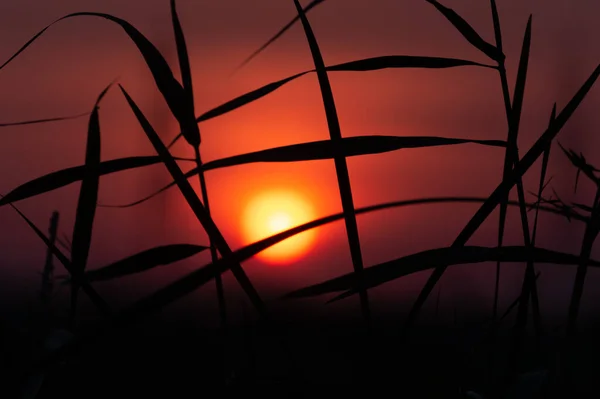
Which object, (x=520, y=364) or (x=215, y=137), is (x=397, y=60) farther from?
(x=215, y=137)

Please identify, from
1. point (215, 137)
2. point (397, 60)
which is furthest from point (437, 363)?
point (215, 137)

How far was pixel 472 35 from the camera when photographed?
503mm

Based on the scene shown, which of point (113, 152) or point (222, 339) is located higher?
point (113, 152)

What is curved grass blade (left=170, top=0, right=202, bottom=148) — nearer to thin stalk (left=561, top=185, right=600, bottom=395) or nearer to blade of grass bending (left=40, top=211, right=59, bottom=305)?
blade of grass bending (left=40, top=211, right=59, bottom=305)

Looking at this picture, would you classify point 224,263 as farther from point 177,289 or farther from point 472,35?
point 472,35

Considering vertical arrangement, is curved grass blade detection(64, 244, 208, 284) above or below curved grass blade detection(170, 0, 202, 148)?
below

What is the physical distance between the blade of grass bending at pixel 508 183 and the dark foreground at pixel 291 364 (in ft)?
0.19

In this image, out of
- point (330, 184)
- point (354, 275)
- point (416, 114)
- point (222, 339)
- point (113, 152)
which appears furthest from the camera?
point (416, 114)

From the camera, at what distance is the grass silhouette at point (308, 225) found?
1.23 feet

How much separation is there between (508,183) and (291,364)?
0.23 meters

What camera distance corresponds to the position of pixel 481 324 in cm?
57

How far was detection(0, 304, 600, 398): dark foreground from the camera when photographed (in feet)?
1.57

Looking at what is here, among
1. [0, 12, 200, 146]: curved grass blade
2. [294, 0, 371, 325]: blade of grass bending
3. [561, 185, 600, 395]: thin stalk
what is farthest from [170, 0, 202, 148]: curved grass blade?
[561, 185, 600, 395]: thin stalk

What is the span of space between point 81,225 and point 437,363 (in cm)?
40
